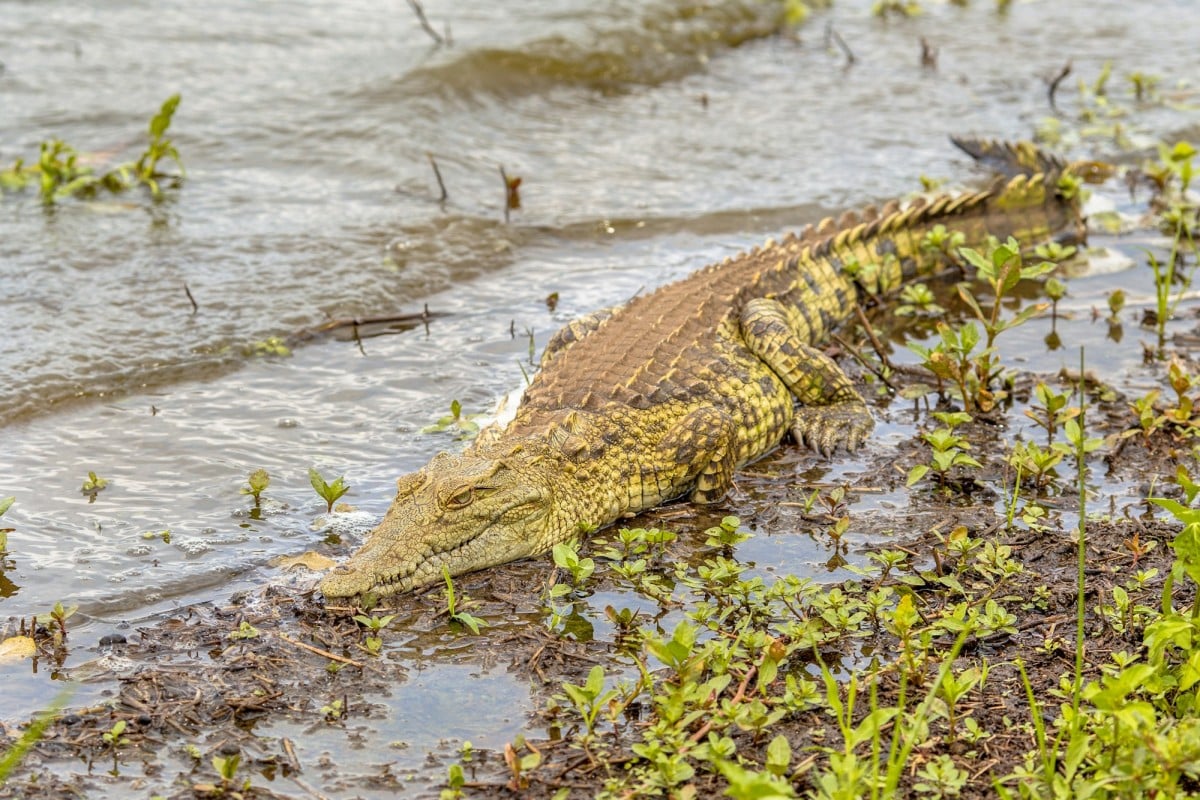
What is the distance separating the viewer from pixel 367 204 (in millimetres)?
8531

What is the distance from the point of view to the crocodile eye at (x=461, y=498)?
4.60m

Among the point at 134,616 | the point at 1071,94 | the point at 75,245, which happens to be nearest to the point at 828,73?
the point at 1071,94

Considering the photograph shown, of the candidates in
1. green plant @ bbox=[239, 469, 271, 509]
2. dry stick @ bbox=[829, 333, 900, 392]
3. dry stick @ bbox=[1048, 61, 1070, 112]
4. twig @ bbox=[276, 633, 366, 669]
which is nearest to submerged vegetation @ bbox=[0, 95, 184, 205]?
green plant @ bbox=[239, 469, 271, 509]

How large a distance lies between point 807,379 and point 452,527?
6.87ft

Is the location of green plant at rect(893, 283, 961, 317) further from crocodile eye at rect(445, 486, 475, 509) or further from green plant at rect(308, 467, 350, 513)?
green plant at rect(308, 467, 350, 513)

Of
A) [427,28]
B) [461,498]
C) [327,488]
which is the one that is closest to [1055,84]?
[427,28]

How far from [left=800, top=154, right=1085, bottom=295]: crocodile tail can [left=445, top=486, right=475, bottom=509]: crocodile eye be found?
114 inches

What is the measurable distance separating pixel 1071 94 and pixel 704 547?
8073mm

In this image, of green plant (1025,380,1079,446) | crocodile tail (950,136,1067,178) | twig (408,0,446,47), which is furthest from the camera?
twig (408,0,446,47)

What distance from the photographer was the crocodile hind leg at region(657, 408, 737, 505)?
17.2 ft

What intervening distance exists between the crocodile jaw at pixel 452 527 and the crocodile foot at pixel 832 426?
1.45 metres

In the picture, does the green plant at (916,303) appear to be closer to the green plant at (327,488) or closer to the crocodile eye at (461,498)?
the crocodile eye at (461,498)

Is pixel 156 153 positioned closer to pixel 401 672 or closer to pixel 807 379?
pixel 807 379

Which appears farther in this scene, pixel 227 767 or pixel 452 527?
pixel 452 527
